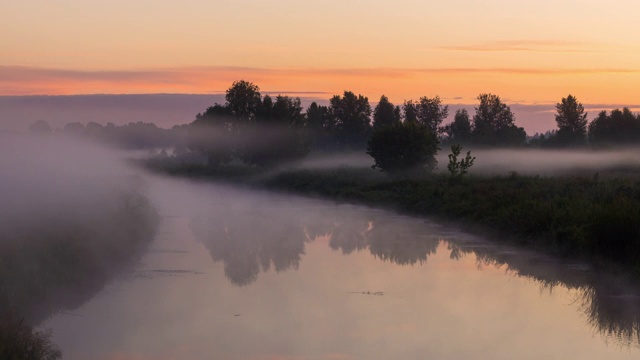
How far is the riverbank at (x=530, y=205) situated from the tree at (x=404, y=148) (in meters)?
1.70

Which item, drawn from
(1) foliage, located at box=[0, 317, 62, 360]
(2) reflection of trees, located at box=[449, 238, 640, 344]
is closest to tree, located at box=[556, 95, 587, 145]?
(2) reflection of trees, located at box=[449, 238, 640, 344]

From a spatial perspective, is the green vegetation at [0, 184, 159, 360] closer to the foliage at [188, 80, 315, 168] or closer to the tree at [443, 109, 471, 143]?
the foliage at [188, 80, 315, 168]

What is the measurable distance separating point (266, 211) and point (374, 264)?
75.0 ft

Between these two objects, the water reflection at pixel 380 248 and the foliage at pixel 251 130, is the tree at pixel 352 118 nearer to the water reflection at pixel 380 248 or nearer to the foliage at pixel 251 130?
the foliage at pixel 251 130

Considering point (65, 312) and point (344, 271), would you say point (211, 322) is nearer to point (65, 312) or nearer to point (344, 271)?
point (65, 312)

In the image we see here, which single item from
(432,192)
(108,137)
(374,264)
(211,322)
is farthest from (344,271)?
(108,137)

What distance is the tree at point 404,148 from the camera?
6606 cm

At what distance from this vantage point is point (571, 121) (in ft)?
353

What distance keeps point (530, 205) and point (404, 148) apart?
30796mm

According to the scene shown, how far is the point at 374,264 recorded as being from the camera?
1132 inches

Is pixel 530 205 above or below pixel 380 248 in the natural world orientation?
→ above

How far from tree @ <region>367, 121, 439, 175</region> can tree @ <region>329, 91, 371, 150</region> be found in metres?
51.2

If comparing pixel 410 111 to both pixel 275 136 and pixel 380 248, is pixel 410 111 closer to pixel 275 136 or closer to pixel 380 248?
pixel 275 136

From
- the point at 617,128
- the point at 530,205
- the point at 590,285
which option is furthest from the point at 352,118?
the point at 590,285
